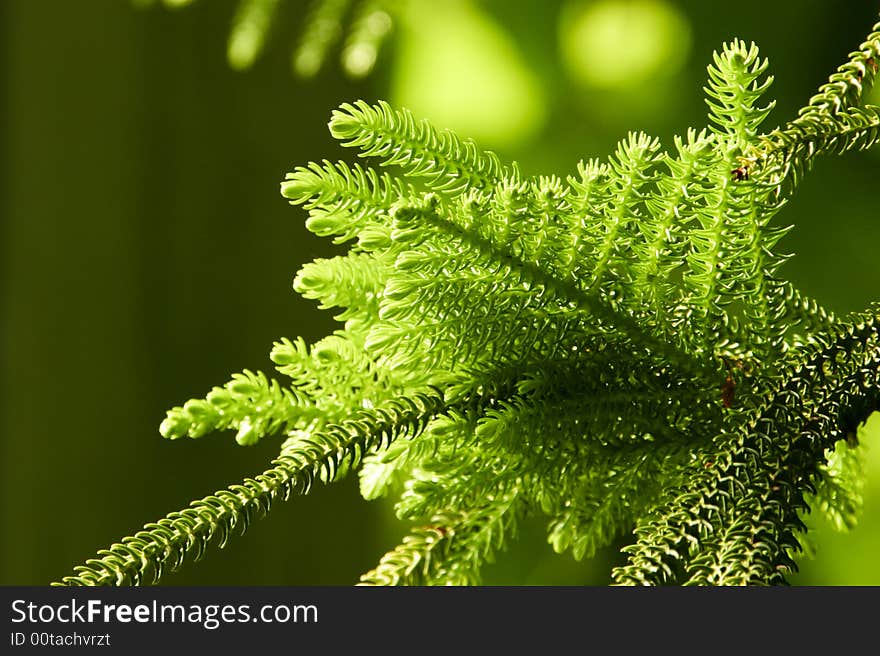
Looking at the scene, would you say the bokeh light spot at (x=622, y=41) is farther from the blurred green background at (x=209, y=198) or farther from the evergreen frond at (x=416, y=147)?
the evergreen frond at (x=416, y=147)

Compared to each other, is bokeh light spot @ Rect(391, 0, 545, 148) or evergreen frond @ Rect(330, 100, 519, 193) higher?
bokeh light spot @ Rect(391, 0, 545, 148)

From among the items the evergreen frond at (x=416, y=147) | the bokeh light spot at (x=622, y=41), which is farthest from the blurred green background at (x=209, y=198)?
the evergreen frond at (x=416, y=147)

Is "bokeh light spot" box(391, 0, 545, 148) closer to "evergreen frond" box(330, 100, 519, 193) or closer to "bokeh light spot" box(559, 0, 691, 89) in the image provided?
"bokeh light spot" box(559, 0, 691, 89)

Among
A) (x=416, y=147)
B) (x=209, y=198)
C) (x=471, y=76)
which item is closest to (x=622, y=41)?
(x=471, y=76)

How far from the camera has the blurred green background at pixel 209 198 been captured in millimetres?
1020

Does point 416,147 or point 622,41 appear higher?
point 622,41

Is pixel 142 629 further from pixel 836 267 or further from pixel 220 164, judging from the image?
→ pixel 220 164

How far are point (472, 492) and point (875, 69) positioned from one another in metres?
0.20

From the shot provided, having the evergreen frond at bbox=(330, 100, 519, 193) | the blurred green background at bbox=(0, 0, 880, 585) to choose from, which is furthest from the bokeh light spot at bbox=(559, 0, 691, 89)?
the evergreen frond at bbox=(330, 100, 519, 193)

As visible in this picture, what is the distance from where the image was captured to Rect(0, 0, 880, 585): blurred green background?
1020 millimetres

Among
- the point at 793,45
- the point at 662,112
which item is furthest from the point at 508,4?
the point at 793,45

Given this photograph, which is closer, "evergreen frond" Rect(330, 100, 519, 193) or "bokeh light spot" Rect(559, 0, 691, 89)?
"evergreen frond" Rect(330, 100, 519, 193)

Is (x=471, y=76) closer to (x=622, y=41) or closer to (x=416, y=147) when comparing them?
(x=622, y=41)

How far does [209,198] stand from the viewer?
1.25 metres
